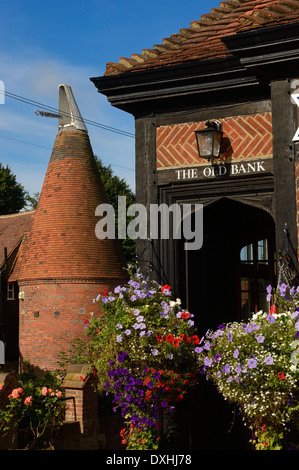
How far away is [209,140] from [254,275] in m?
2.94

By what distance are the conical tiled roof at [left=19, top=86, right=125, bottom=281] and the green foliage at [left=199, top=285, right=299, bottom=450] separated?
56.4ft

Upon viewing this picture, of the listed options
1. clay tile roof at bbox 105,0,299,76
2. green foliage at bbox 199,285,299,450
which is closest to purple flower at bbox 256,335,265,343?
green foliage at bbox 199,285,299,450

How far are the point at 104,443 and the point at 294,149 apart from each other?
6534mm

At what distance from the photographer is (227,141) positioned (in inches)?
330

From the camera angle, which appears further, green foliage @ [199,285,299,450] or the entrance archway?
the entrance archway

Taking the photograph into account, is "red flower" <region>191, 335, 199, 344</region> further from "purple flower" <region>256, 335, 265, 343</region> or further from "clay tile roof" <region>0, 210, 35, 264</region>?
"clay tile roof" <region>0, 210, 35, 264</region>

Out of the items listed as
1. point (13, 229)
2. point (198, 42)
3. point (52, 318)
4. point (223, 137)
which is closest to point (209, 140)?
point (223, 137)

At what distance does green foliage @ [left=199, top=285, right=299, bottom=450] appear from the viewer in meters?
5.74

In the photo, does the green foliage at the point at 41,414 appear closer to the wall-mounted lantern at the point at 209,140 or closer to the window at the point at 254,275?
the window at the point at 254,275

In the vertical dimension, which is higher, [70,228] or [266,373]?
[70,228]

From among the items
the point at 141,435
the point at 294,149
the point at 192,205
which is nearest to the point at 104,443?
the point at 141,435

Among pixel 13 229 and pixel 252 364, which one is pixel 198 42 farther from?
pixel 13 229

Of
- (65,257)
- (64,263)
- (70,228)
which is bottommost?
A: (64,263)
